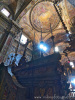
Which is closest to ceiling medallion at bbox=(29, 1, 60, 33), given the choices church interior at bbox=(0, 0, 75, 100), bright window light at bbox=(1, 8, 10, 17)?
church interior at bbox=(0, 0, 75, 100)

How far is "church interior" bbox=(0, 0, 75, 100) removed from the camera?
72.7 inches

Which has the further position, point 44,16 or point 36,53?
point 36,53

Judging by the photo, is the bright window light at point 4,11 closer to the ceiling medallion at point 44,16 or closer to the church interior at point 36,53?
the church interior at point 36,53

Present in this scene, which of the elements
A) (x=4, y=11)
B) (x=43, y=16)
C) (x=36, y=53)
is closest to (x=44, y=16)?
(x=43, y=16)

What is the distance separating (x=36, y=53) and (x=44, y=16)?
237 inches

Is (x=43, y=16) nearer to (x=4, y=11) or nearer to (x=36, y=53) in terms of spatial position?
(x=4, y=11)

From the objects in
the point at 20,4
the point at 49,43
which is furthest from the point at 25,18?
the point at 49,43

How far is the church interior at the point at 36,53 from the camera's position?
1.85m

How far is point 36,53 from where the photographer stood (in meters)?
10.2

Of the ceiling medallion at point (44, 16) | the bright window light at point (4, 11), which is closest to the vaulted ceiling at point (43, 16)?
the ceiling medallion at point (44, 16)

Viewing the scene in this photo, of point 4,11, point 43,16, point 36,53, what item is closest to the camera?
point 4,11

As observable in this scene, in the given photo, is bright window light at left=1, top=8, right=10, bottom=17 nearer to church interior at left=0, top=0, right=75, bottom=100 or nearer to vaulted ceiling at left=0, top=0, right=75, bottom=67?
church interior at left=0, top=0, right=75, bottom=100

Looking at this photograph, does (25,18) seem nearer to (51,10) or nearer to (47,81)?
(51,10)

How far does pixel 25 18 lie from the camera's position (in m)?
9.36
